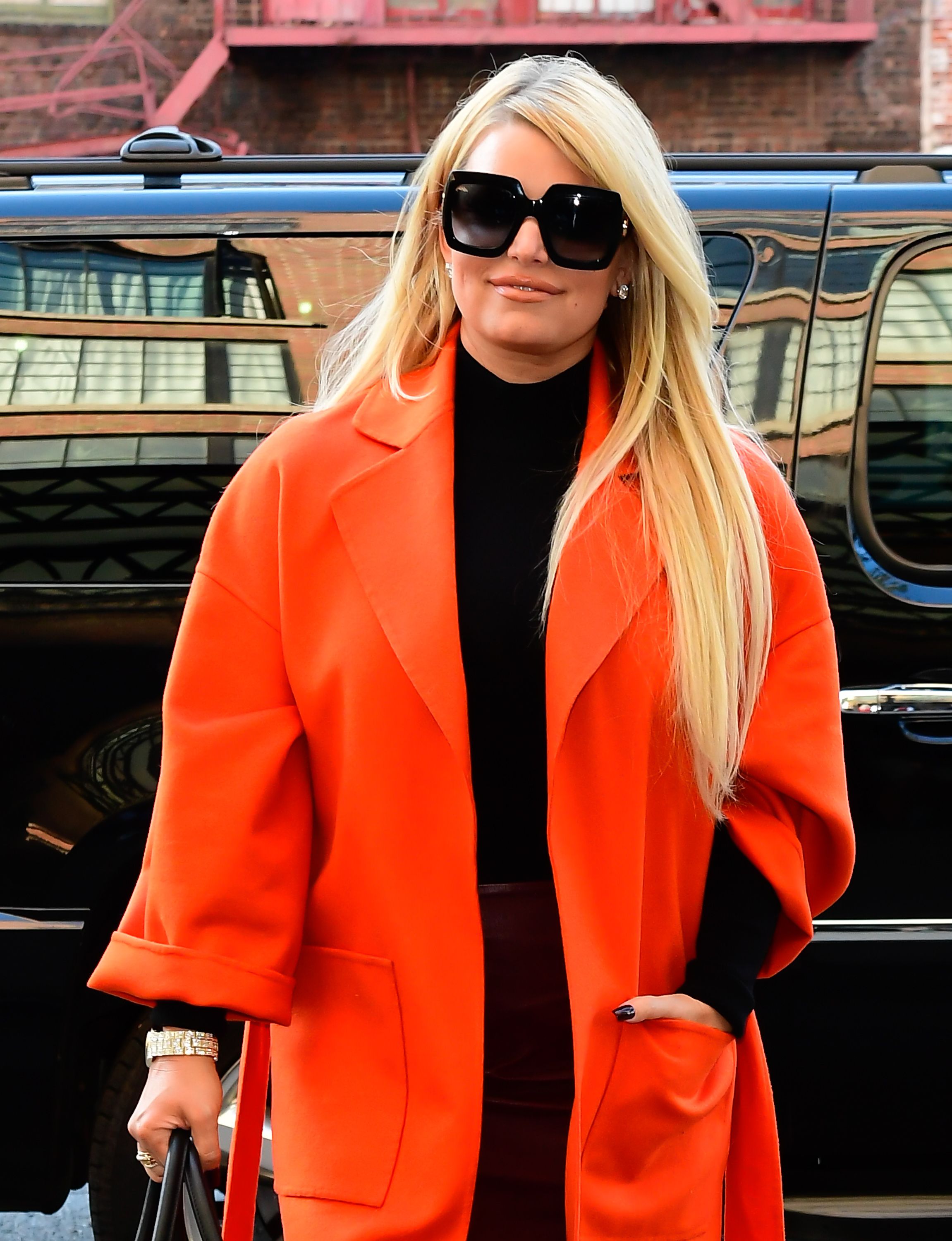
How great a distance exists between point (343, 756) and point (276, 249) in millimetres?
1422

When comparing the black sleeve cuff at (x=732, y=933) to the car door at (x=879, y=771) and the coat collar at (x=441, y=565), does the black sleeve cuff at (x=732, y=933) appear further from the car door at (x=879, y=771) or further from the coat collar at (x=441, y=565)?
the car door at (x=879, y=771)

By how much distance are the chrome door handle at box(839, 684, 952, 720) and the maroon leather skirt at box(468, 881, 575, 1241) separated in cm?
116

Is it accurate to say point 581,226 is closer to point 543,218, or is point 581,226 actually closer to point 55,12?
point 543,218

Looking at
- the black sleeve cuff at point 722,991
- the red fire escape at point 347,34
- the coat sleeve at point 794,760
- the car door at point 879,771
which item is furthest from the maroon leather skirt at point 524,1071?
the red fire escape at point 347,34

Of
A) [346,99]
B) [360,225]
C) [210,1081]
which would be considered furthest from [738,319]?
[346,99]

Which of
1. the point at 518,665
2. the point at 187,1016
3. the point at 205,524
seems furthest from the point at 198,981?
the point at 205,524

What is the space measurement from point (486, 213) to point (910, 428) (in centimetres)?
130

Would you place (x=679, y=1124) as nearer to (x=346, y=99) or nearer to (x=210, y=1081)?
(x=210, y=1081)

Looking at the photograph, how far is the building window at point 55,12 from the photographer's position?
33.2 ft

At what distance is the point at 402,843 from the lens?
4.65ft

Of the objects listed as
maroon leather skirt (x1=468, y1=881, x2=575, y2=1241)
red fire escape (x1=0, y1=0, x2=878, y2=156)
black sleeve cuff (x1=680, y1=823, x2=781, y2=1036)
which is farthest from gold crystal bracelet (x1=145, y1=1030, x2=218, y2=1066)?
red fire escape (x1=0, y1=0, x2=878, y2=156)

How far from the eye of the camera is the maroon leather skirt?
1.46m

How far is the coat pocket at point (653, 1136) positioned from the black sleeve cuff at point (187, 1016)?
0.39 m

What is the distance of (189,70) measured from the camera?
10281 millimetres
